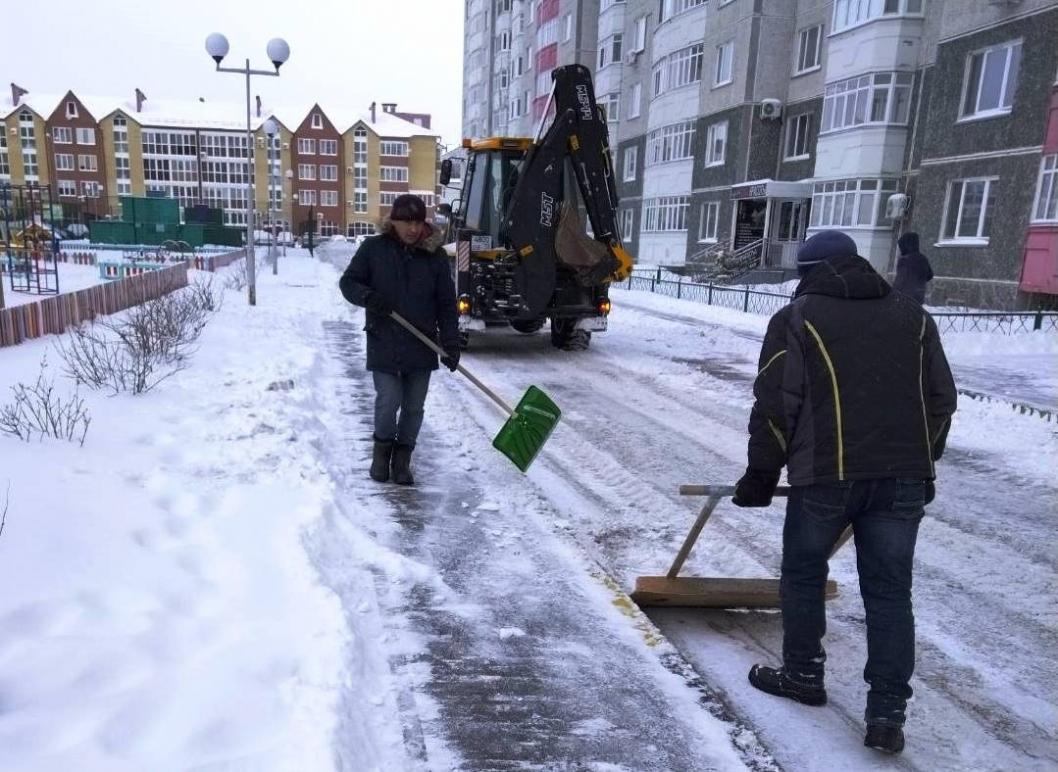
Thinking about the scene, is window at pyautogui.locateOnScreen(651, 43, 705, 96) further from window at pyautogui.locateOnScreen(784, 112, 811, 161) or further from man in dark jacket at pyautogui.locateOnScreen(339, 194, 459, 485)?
man in dark jacket at pyautogui.locateOnScreen(339, 194, 459, 485)

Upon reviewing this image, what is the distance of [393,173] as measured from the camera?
83750mm

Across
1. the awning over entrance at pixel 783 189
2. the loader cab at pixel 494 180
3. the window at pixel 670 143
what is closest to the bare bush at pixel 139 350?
the loader cab at pixel 494 180

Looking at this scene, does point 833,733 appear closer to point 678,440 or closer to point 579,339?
point 678,440

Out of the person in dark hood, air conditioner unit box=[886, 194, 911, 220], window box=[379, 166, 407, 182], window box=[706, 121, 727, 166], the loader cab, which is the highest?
window box=[379, 166, 407, 182]

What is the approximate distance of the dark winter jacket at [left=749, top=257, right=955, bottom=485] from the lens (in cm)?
240

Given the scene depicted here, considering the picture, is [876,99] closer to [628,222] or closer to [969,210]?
[969,210]

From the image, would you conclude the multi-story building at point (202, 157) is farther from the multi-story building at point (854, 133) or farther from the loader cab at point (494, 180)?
the loader cab at point (494, 180)

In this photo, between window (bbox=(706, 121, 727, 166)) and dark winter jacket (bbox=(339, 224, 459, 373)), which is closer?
dark winter jacket (bbox=(339, 224, 459, 373))

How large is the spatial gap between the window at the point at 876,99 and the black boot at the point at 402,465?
20.8 metres

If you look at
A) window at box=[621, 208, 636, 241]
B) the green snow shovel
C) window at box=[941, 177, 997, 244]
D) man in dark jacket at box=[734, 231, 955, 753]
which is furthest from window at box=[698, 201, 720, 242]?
man in dark jacket at box=[734, 231, 955, 753]

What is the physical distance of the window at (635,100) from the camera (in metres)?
35.4

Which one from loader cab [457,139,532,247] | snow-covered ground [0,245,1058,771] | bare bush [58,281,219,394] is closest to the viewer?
snow-covered ground [0,245,1058,771]

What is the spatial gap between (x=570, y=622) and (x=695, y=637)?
0.58m

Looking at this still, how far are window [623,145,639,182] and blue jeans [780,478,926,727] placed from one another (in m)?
35.1
